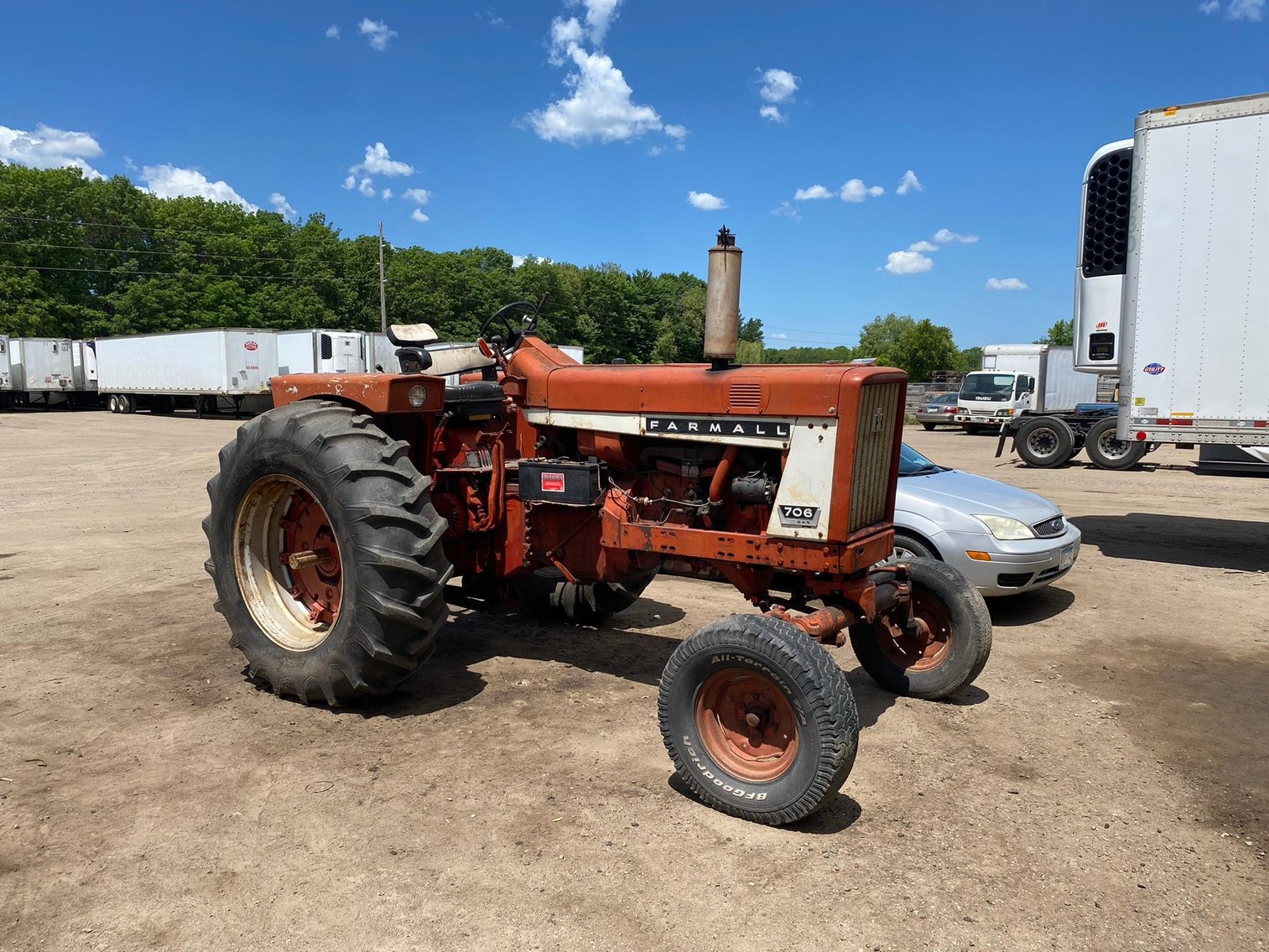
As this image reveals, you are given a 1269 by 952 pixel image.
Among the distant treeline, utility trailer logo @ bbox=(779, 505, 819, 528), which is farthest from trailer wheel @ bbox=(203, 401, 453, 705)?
the distant treeline

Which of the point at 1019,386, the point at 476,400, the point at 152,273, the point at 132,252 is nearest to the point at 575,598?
the point at 476,400

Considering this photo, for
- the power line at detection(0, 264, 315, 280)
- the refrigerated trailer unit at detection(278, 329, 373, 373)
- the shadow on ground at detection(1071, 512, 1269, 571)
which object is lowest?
the shadow on ground at detection(1071, 512, 1269, 571)

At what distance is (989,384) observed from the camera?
26219 millimetres

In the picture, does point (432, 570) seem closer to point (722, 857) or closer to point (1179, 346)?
point (722, 857)

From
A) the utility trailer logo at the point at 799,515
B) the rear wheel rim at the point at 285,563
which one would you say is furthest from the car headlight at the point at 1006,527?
the rear wheel rim at the point at 285,563

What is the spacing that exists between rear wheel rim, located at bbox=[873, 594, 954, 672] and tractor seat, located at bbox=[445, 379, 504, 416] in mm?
2525

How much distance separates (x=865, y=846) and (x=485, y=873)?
4.62ft

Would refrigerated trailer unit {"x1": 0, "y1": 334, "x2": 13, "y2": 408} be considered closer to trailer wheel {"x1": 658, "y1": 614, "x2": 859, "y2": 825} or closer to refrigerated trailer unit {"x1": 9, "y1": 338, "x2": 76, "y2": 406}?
refrigerated trailer unit {"x1": 9, "y1": 338, "x2": 76, "y2": 406}

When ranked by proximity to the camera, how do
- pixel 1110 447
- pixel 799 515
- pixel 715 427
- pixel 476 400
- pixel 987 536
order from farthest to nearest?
1. pixel 1110 447
2. pixel 987 536
3. pixel 476 400
4. pixel 715 427
5. pixel 799 515

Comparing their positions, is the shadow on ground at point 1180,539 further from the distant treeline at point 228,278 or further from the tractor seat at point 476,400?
the distant treeline at point 228,278

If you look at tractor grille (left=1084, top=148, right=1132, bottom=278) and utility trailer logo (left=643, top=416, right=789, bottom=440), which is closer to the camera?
utility trailer logo (left=643, top=416, right=789, bottom=440)

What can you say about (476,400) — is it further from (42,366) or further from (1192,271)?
(42,366)

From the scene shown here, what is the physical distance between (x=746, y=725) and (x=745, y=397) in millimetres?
1440

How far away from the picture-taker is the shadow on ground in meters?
8.58
